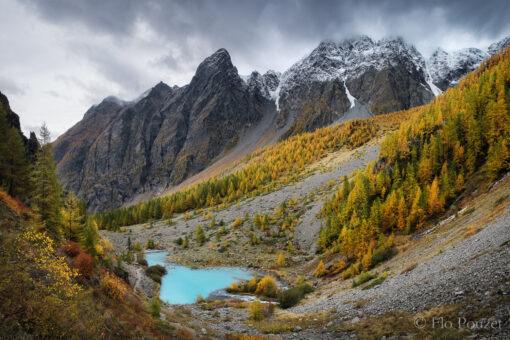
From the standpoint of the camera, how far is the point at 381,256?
28594 millimetres

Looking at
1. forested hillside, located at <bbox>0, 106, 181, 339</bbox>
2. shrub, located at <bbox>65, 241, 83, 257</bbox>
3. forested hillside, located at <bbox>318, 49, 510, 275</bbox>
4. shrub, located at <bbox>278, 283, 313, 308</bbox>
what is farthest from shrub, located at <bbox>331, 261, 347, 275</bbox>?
shrub, located at <bbox>65, 241, 83, 257</bbox>

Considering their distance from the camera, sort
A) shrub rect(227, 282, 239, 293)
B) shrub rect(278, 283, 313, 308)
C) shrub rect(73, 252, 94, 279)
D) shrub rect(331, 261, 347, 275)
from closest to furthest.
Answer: shrub rect(73, 252, 94, 279), shrub rect(278, 283, 313, 308), shrub rect(331, 261, 347, 275), shrub rect(227, 282, 239, 293)

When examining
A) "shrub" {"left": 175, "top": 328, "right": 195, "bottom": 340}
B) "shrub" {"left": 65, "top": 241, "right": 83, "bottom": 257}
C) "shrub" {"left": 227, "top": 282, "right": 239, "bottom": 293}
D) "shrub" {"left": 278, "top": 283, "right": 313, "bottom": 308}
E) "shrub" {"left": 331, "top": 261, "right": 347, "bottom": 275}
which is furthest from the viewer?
"shrub" {"left": 227, "top": 282, "right": 239, "bottom": 293}

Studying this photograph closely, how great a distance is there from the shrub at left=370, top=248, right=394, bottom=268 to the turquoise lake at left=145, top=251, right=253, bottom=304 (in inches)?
892

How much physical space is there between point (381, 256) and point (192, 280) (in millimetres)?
30904

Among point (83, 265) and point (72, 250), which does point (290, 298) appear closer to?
point (83, 265)

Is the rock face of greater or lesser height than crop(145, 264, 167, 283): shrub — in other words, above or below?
above

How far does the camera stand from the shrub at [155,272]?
120 feet

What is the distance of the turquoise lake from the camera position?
34.4 meters

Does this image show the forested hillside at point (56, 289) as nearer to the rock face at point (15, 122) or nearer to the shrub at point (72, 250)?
the shrub at point (72, 250)

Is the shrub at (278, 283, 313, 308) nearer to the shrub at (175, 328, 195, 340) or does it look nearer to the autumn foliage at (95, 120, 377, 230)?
the shrub at (175, 328, 195, 340)

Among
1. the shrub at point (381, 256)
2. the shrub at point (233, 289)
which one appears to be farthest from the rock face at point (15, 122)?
the shrub at point (381, 256)

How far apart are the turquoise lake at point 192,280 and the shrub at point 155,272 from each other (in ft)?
2.88

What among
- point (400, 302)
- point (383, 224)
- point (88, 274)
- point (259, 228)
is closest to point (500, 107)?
point (383, 224)
